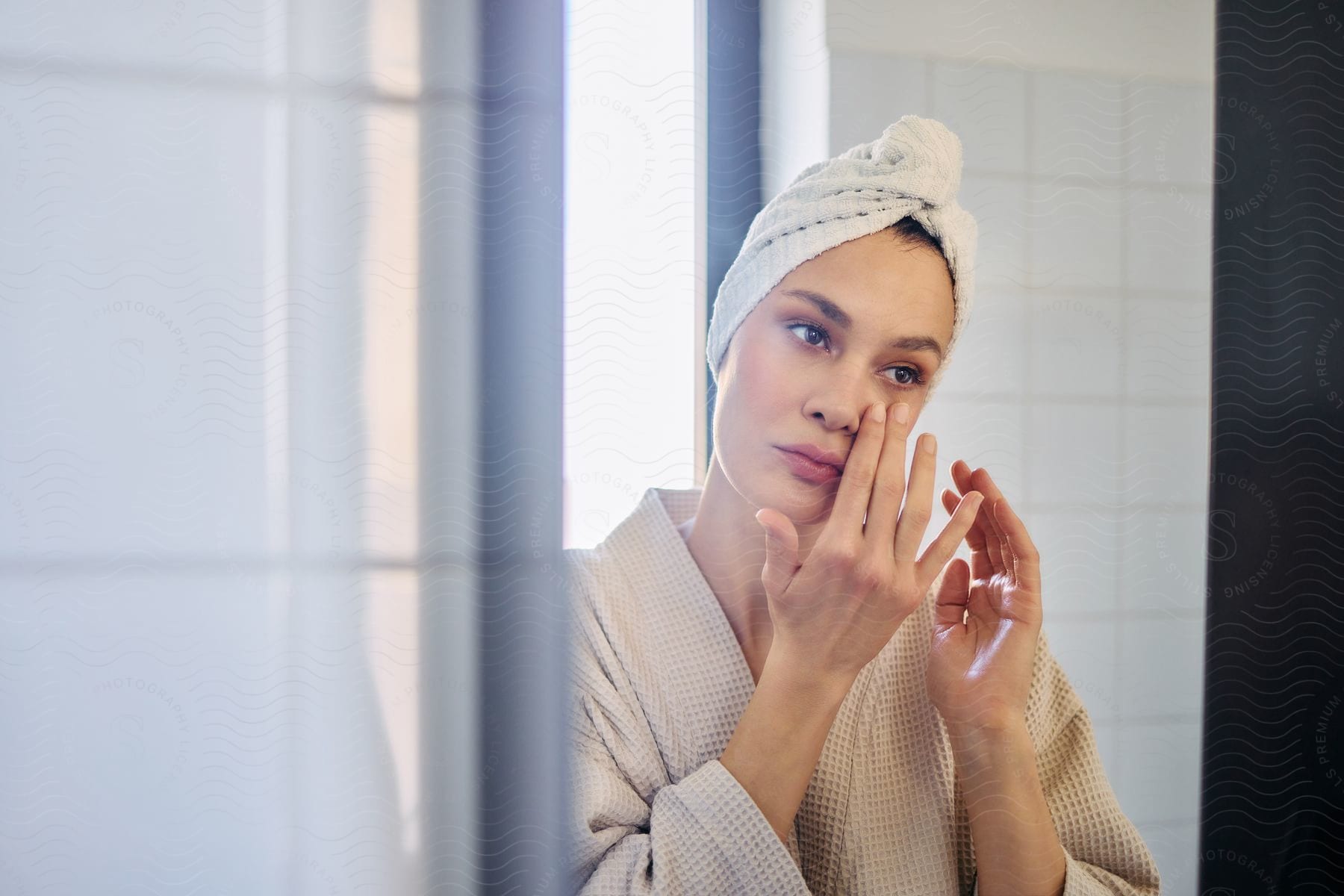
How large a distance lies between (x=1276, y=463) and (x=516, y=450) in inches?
24.0

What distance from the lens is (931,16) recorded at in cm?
66

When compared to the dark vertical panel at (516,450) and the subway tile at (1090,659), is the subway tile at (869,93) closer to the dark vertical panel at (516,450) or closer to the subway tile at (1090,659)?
the dark vertical panel at (516,450)

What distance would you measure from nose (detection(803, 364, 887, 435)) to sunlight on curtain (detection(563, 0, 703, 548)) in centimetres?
8

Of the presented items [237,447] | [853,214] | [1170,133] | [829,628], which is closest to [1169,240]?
[1170,133]

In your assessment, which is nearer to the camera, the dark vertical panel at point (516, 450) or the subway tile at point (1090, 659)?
the dark vertical panel at point (516, 450)

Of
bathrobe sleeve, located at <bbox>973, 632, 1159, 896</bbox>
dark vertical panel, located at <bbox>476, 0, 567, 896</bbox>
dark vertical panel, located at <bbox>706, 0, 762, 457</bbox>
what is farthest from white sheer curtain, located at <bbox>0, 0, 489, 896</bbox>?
bathrobe sleeve, located at <bbox>973, 632, 1159, 896</bbox>

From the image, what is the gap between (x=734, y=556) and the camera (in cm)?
62

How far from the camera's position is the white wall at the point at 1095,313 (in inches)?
25.8

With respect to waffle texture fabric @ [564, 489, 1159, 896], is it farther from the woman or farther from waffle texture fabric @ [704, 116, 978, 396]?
waffle texture fabric @ [704, 116, 978, 396]

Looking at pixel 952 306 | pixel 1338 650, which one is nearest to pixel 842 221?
pixel 952 306

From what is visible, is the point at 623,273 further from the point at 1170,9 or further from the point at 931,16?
the point at 1170,9

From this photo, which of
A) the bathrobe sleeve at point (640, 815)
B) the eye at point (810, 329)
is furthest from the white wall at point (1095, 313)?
the bathrobe sleeve at point (640, 815)

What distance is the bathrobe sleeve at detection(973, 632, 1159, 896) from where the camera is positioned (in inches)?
25.2

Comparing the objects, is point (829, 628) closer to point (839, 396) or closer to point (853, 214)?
point (839, 396)
